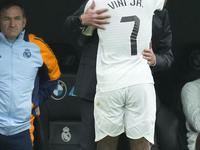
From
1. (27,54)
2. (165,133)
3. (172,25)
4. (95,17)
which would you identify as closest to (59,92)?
(27,54)

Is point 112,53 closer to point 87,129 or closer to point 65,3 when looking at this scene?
point 87,129

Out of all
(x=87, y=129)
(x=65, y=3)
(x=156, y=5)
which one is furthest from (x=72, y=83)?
(x=156, y=5)

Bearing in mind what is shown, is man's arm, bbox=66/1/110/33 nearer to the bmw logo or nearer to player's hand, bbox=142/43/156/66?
player's hand, bbox=142/43/156/66

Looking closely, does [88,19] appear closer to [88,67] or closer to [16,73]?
[88,67]

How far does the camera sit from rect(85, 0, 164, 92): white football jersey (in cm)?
249

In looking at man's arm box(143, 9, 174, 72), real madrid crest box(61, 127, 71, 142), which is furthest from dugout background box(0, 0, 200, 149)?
man's arm box(143, 9, 174, 72)

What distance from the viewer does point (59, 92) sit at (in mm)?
3732

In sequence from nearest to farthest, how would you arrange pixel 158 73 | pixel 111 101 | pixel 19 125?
1. pixel 111 101
2. pixel 19 125
3. pixel 158 73

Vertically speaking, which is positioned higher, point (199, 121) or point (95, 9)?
point (95, 9)

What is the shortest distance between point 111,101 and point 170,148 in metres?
1.11

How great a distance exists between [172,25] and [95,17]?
1.73 meters

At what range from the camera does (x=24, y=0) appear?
162 inches

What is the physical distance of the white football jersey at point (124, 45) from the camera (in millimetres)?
2488

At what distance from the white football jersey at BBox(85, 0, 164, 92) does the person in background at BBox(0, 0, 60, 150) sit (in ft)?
2.01
